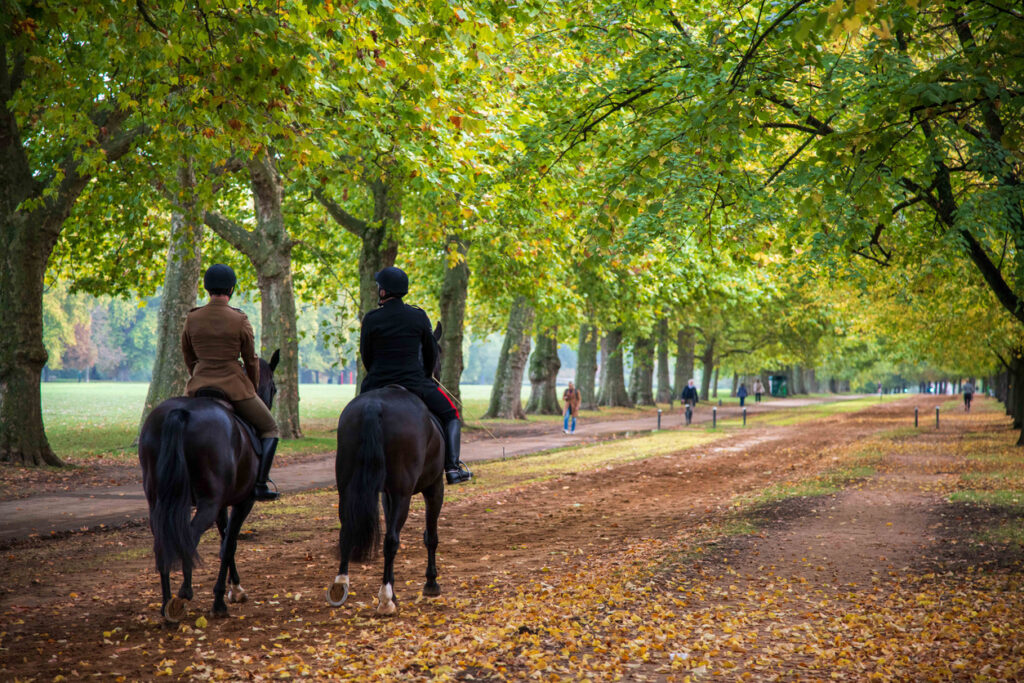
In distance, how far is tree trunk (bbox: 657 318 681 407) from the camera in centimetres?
5088

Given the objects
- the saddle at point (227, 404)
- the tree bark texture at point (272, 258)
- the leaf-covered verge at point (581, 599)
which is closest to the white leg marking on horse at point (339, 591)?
the leaf-covered verge at point (581, 599)

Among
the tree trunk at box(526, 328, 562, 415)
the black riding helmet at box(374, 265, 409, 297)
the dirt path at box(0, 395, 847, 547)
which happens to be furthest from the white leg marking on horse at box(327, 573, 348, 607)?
the tree trunk at box(526, 328, 562, 415)

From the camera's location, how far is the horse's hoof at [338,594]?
7.01 m

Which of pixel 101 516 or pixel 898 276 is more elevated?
pixel 898 276

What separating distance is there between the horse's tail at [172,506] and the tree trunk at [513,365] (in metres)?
27.7

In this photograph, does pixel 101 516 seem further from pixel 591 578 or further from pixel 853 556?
pixel 853 556

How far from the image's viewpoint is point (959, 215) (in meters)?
11.2

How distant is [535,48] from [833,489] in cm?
1026

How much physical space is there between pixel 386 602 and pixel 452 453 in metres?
1.51

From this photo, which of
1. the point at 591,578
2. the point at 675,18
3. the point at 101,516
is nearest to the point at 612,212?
the point at 591,578

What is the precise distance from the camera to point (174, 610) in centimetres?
647

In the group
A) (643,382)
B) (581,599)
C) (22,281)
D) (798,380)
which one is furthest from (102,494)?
(798,380)

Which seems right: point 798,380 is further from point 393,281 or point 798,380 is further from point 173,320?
point 393,281

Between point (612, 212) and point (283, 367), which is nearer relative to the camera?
point (612, 212)
